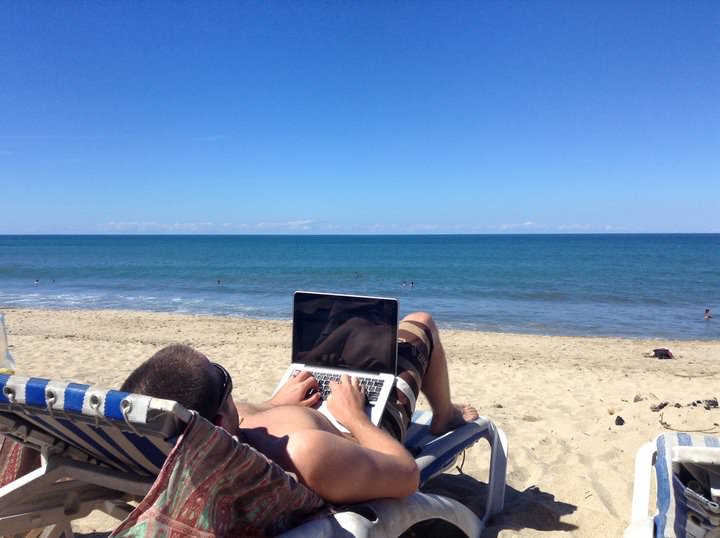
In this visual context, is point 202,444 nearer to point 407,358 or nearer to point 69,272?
point 407,358

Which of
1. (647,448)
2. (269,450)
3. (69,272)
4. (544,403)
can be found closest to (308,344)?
(269,450)

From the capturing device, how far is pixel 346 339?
10.0 feet

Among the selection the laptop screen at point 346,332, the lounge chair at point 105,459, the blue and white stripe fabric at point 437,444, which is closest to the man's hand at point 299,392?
the laptop screen at point 346,332

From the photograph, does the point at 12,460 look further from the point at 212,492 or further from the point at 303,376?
the point at 303,376

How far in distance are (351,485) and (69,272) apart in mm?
34698

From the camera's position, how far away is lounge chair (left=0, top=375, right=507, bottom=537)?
1.40 meters

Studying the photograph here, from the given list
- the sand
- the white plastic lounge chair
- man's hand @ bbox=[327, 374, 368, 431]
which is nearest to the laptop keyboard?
man's hand @ bbox=[327, 374, 368, 431]

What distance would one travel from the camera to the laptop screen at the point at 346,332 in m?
2.98

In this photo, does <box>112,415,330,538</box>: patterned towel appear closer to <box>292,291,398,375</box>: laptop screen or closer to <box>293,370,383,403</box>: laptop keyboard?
<box>293,370,383,403</box>: laptop keyboard

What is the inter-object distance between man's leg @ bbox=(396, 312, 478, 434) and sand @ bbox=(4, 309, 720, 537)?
1.79 feet

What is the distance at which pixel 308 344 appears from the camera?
124 inches

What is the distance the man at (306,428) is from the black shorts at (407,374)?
0.02m

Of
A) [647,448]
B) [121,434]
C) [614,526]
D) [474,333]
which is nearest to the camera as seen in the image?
[121,434]

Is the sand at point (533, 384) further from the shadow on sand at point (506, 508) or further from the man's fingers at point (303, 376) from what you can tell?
the man's fingers at point (303, 376)
